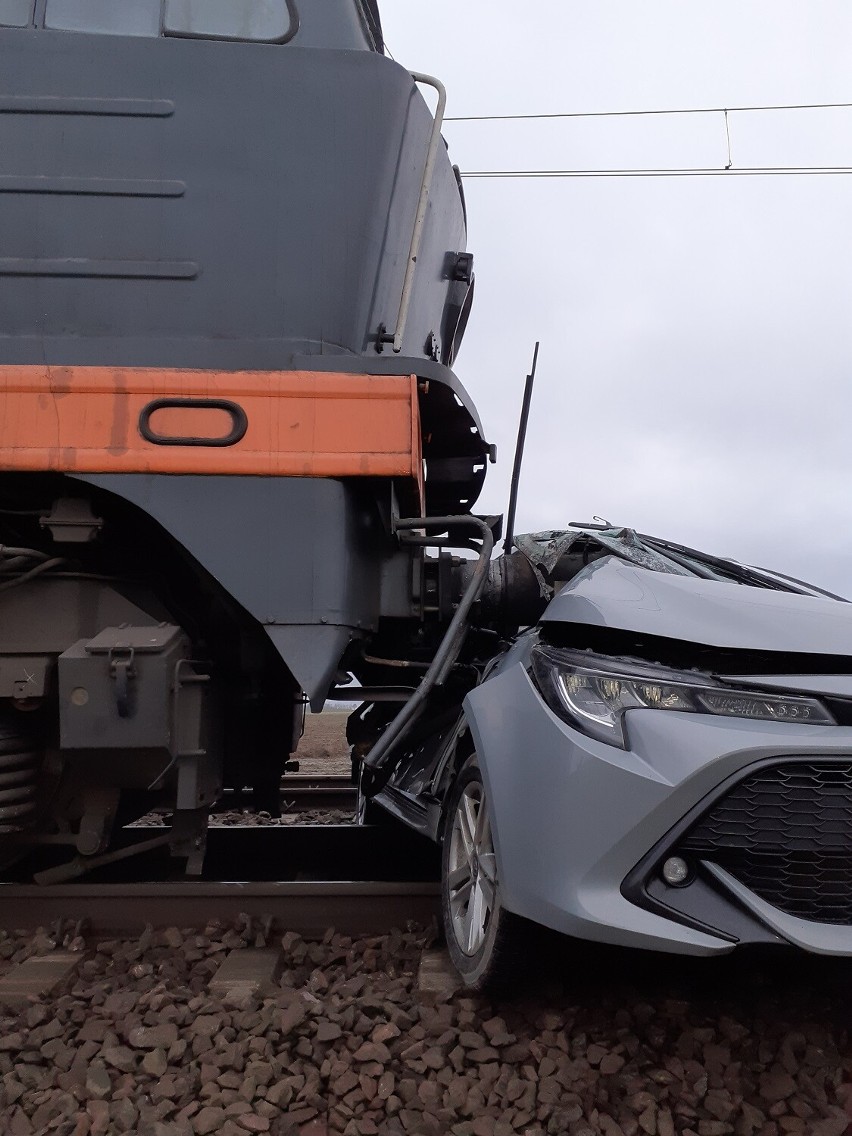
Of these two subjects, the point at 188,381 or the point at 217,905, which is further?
the point at 217,905

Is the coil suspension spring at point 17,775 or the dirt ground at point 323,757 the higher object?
the coil suspension spring at point 17,775

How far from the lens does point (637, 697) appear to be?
83.5 inches

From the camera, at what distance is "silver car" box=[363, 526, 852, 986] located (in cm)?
195

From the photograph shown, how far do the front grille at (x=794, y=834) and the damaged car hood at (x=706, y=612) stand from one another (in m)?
0.34

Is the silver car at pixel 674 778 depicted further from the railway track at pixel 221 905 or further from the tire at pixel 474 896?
the railway track at pixel 221 905

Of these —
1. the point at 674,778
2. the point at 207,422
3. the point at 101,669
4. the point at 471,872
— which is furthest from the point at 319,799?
the point at 674,778

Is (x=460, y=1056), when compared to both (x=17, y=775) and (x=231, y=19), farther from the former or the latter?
(x=231, y=19)

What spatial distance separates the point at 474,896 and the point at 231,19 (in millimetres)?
3288

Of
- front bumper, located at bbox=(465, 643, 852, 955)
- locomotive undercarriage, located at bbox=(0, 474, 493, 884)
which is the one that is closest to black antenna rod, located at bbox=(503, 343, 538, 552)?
locomotive undercarriage, located at bbox=(0, 474, 493, 884)

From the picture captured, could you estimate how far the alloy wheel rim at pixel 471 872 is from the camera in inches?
97.0

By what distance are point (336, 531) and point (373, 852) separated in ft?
6.94

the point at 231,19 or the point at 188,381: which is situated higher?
the point at 231,19

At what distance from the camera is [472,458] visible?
4.20m

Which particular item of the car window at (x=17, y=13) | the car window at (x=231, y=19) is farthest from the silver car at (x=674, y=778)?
the car window at (x=17, y=13)
